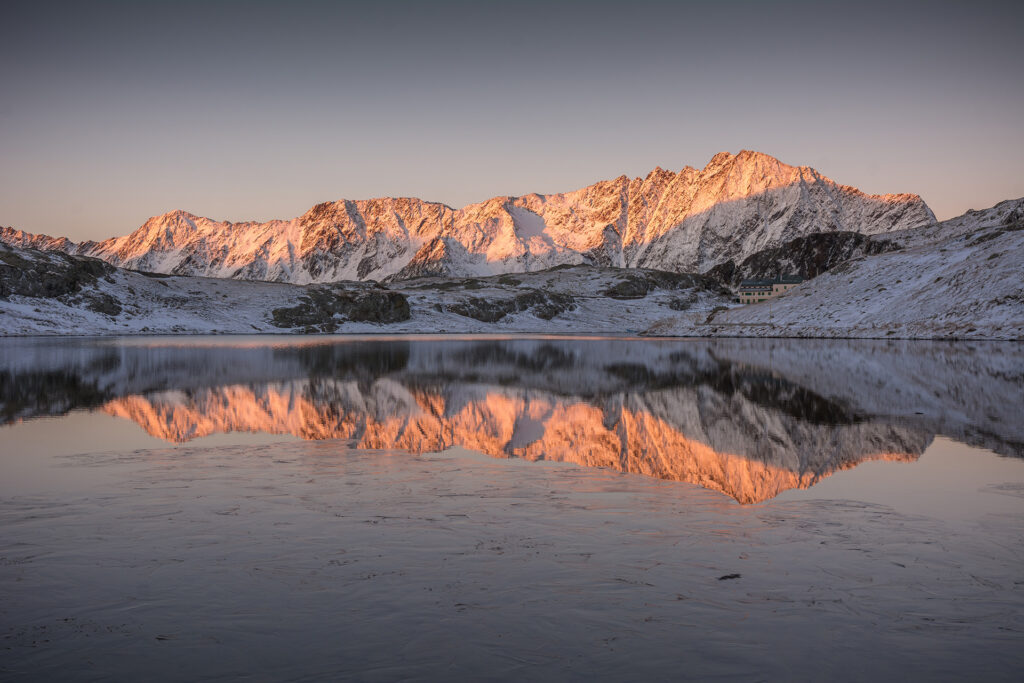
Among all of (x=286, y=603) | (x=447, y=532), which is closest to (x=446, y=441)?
(x=447, y=532)

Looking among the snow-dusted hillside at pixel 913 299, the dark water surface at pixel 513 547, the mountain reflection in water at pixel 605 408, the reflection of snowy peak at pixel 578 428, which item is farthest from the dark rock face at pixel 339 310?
the dark water surface at pixel 513 547

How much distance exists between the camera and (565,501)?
1320 centimetres

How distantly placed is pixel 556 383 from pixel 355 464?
834 inches

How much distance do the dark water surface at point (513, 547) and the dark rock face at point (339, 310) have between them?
5925 inches

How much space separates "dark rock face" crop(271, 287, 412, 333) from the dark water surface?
151 m

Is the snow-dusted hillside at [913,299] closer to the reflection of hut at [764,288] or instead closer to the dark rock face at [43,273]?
the reflection of hut at [764,288]

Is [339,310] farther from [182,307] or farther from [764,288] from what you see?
[764,288]

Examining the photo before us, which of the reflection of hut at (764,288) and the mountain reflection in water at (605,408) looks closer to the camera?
the mountain reflection in water at (605,408)

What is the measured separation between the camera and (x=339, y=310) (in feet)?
600

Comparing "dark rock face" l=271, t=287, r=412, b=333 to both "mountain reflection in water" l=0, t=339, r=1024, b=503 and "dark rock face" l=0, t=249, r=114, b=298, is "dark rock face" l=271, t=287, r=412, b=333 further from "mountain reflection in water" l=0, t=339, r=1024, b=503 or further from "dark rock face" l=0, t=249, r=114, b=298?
"mountain reflection in water" l=0, t=339, r=1024, b=503

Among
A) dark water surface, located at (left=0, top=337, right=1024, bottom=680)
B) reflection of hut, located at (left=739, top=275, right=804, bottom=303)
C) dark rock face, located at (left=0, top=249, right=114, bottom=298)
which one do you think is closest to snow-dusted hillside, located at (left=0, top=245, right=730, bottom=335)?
dark rock face, located at (left=0, top=249, right=114, bottom=298)

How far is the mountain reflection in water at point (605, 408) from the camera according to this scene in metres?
18.0

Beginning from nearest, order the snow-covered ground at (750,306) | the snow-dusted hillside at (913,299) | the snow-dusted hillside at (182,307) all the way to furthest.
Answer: the snow-dusted hillside at (913,299), the snow-covered ground at (750,306), the snow-dusted hillside at (182,307)

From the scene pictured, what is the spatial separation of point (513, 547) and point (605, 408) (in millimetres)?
16552
